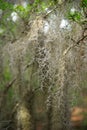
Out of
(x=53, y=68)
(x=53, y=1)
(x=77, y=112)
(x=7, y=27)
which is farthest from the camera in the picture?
(x=77, y=112)

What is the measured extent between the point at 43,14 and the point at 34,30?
392mm

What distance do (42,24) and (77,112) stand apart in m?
6.84

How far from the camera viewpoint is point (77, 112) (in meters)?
13.7

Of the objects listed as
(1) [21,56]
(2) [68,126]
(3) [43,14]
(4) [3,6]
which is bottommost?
(2) [68,126]

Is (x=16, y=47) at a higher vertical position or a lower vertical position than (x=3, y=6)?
lower

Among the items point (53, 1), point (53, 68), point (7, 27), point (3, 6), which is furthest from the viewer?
point (7, 27)

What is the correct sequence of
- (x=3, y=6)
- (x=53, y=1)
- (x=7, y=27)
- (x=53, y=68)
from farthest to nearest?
(x=7, y=27), (x=3, y=6), (x=53, y=1), (x=53, y=68)

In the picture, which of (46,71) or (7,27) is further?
(7,27)

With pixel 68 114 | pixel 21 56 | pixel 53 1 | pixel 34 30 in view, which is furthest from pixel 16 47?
pixel 68 114

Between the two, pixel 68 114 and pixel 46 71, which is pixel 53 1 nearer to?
pixel 46 71

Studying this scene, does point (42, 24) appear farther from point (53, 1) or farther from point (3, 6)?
point (3, 6)

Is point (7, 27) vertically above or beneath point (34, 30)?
above

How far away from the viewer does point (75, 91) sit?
7.08m

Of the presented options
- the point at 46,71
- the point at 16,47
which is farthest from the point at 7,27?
the point at 46,71
